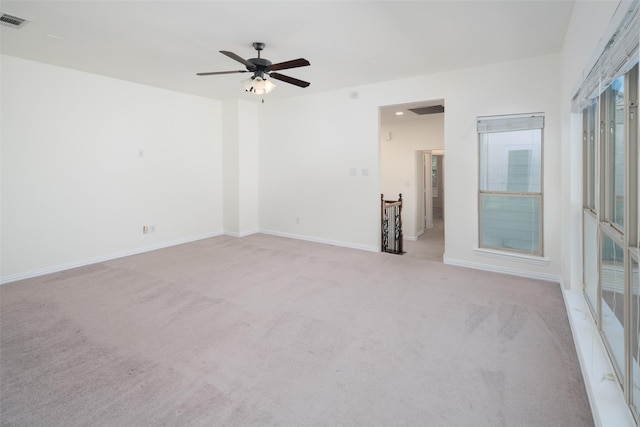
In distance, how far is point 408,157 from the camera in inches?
297

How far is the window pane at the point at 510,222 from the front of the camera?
4.25 meters

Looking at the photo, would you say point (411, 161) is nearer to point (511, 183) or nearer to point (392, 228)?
point (392, 228)

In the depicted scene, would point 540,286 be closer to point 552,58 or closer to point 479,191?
point 479,191

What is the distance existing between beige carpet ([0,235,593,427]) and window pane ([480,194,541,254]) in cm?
54

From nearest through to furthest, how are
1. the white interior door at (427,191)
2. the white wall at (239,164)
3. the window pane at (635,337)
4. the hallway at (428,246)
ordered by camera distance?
the window pane at (635,337) → the hallway at (428,246) → the white wall at (239,164) → the white interior door at (427,191)

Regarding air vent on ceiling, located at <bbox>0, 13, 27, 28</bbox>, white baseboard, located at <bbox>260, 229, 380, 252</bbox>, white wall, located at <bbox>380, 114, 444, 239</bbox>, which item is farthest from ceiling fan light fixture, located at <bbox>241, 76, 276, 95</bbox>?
white wall, located at <bbox>380, 114, 444, 239</bbox>

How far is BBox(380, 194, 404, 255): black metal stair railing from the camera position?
618cm

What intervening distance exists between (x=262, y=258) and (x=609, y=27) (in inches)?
176

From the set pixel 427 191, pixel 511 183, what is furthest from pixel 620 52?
pixel 427 191

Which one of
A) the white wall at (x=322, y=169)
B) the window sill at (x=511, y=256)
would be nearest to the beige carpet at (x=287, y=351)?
the window sill at (x=511, y=256)

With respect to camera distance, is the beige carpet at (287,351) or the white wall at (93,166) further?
the white wall at (93,166)

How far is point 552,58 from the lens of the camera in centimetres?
393

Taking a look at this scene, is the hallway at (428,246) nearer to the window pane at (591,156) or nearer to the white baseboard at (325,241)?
the white baseboard at (325,241)

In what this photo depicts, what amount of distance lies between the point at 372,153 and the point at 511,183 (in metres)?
2.08
